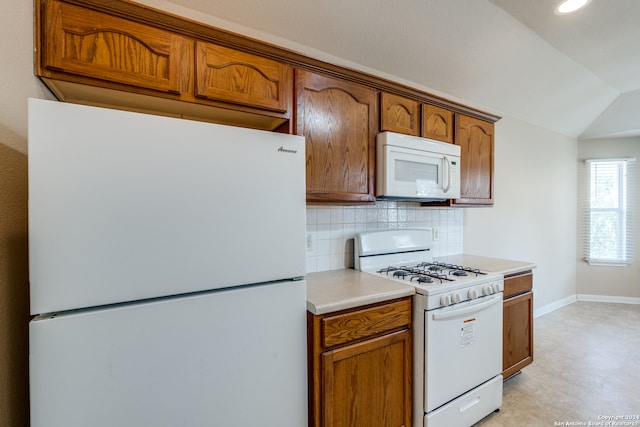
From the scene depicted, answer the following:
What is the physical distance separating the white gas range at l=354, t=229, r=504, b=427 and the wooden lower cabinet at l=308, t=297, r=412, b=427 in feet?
0.29

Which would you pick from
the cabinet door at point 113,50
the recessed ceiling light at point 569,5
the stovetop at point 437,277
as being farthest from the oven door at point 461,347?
the recessed ceiling light at point 569,5

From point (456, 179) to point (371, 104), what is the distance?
3.08ft

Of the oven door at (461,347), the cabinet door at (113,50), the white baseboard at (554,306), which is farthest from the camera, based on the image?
the white baseboard at (554,306)

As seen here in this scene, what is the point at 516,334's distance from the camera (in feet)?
7.38

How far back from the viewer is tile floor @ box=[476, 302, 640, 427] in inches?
77.1

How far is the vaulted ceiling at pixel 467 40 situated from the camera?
172 centimetres

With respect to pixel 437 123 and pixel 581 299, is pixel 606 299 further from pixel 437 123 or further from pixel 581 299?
pixel 437 123

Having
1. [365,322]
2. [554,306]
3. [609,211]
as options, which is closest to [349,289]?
[365,322]

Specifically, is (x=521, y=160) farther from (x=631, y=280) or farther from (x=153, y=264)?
(x=153, y=264)

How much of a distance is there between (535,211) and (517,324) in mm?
2087

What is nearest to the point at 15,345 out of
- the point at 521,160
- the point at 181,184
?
the point at 181,184

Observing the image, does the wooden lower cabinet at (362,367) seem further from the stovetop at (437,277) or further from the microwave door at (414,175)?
the microwave door at (414,175)

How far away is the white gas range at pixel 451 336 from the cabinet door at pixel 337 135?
487 millimetres

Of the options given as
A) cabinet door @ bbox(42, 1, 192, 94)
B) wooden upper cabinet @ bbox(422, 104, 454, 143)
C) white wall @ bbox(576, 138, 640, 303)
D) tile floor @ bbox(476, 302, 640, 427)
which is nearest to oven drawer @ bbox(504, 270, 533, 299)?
tile floor @ bbox(476, 302, 640, 427)
